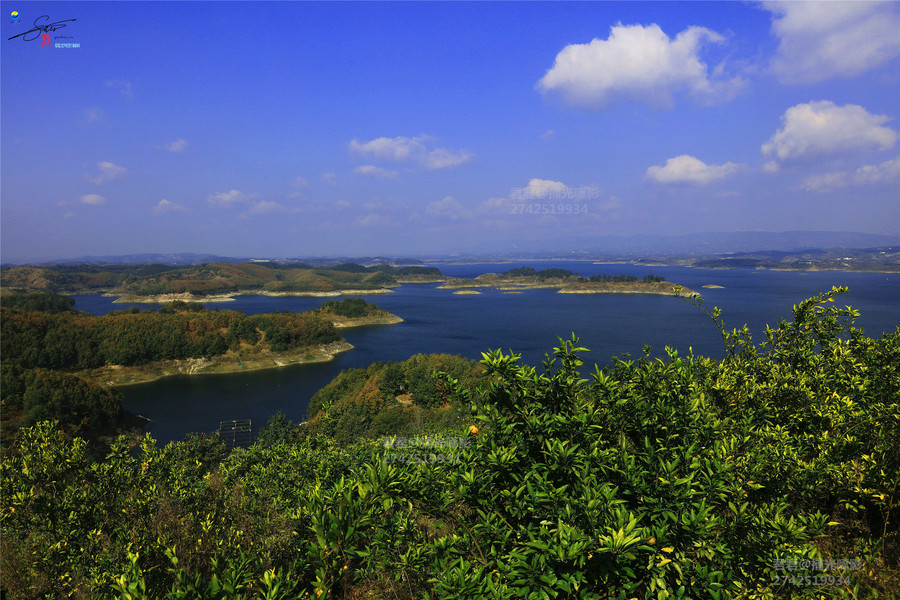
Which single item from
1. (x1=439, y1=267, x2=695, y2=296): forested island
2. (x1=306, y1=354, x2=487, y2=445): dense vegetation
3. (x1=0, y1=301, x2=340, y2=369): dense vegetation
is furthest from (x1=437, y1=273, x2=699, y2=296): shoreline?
(x1=306, y1=354, x2=487, y2=445): dense vegetation

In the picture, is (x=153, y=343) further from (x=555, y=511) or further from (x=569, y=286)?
(x=569, y=286)

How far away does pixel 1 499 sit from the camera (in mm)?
4336

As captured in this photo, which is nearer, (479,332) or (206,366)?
(206,366)

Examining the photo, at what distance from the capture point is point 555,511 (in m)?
2.50

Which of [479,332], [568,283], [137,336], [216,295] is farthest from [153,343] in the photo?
[568,283]

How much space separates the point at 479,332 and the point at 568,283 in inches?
2304

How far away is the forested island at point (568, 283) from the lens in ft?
301

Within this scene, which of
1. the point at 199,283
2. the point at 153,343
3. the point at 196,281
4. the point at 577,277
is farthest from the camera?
the point at 577,277

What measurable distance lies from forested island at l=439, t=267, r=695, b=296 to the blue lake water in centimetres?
476

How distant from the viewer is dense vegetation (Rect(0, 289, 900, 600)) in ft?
7.72

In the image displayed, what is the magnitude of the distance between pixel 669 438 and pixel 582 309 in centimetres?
6928

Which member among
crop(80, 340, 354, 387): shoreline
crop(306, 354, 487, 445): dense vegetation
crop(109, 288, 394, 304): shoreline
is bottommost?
crop(80, 340, 354, 387): shoreline

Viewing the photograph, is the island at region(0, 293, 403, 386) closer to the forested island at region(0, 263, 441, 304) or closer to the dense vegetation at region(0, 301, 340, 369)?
the dense vegetation at region(0, 301, 340, 369)

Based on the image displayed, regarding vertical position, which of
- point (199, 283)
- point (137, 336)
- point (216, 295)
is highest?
point (199, 283)
